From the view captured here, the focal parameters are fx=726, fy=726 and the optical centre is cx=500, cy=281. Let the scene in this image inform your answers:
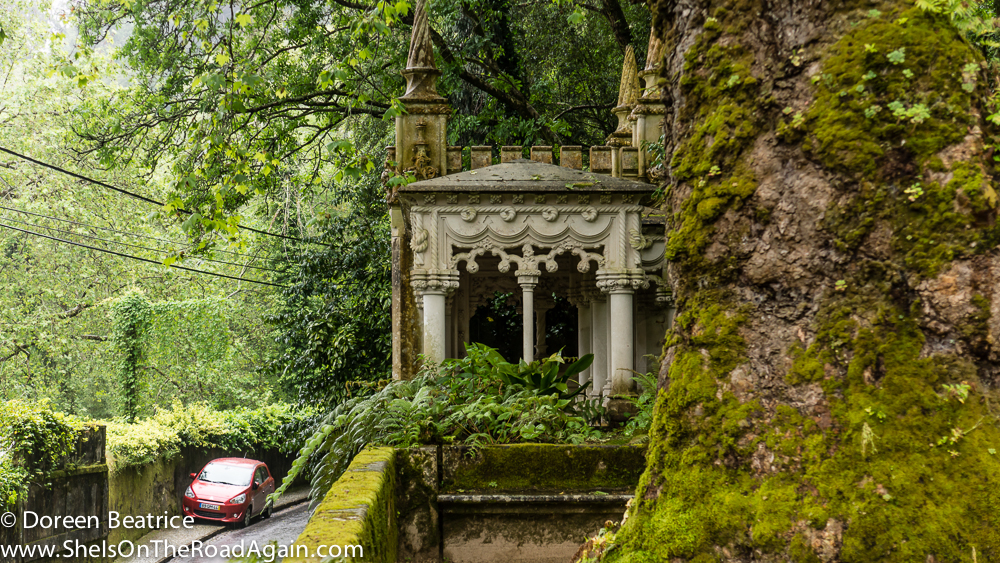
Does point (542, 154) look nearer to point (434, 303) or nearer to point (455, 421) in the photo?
point (434, 303)

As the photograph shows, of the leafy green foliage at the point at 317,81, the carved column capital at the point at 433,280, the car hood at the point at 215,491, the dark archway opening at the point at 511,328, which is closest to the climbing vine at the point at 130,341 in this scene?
the car hood at the point at 215,491

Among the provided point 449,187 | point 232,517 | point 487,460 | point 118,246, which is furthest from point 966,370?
point 118,246

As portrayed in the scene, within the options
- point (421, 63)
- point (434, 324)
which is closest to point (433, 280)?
point (434, 324)

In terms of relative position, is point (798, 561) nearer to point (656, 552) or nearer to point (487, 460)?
point (656, 552)

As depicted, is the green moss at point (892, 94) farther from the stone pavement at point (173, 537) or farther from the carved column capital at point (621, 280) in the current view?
the stone pavement at point (173, 537)

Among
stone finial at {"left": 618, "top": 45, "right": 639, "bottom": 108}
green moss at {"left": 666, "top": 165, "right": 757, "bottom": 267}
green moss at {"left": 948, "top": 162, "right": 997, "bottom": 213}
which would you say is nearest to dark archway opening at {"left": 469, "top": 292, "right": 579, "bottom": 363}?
stone finial at {"left": 618, "top": 45, "right": 639, "bottom": 108}

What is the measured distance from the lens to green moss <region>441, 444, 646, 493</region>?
4.05 metres

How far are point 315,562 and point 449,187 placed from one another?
14.4 feet

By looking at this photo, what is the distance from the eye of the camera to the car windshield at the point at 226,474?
18031mm

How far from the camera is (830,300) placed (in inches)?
88.6

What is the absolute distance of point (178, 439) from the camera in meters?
18.2

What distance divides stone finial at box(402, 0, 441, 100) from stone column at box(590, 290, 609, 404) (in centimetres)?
284

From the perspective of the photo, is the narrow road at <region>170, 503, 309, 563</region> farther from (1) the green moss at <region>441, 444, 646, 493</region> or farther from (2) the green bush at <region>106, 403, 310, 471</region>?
(1) the green moss at <region>441, 444, 646, 493</region>

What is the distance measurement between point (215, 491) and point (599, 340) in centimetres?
1339
